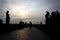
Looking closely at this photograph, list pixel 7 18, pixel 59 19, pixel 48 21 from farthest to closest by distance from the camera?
pixel 48 21
pixel 59 19
pixel 7 18

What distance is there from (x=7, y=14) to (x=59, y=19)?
103ft

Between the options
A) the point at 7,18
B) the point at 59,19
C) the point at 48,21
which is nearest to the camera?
the point at 7,18

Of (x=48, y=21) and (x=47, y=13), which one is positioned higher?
(x=47, y=13)

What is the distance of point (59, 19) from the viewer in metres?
77.5

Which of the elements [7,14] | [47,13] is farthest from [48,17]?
[7,14]

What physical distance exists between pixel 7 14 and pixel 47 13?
51.5m

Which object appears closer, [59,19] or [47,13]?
[59,19]

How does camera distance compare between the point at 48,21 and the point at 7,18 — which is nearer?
the point at 7,18

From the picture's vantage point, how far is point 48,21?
345 feet

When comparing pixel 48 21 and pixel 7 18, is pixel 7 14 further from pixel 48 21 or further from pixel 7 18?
pixel 48 21

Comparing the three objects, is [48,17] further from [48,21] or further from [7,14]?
[7,14]

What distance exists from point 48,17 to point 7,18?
5464 cm

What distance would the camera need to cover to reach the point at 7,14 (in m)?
64.6

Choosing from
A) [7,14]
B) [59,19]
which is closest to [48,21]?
[59,19]
